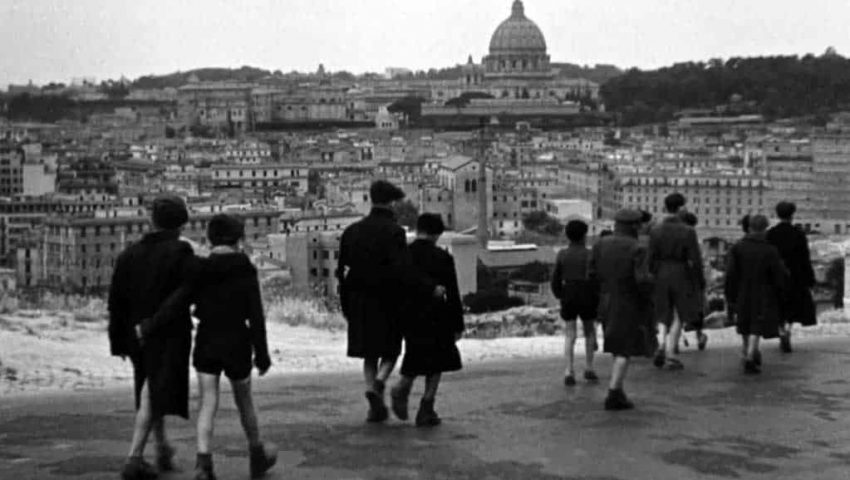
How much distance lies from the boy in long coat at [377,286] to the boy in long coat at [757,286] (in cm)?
185

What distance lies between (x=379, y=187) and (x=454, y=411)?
2.79 feet

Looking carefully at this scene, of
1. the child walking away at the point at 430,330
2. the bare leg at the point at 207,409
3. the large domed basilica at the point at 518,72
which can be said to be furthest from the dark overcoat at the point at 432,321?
the large domed basilica at the point at 518,72

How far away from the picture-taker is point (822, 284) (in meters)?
21.1

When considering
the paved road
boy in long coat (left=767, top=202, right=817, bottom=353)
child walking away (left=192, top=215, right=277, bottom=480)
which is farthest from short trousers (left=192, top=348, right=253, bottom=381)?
boy in long coat (left=767, top=202, right=817, bottom=353)

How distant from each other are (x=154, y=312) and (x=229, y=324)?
21 centimetres

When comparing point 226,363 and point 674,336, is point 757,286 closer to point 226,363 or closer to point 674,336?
point 674,336

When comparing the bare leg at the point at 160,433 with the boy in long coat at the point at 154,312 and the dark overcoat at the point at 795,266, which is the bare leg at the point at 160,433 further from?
the dark overcoat at the point at 795,266

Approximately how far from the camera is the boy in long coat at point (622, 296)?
6.63m

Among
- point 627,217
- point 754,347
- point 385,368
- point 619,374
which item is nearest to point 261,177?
point 754,347

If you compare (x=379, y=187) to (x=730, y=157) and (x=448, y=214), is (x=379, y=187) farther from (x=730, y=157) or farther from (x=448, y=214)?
(x=730, y=157)

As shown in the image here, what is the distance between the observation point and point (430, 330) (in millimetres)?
6371

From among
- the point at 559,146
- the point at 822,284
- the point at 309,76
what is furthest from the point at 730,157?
the point at 309,76

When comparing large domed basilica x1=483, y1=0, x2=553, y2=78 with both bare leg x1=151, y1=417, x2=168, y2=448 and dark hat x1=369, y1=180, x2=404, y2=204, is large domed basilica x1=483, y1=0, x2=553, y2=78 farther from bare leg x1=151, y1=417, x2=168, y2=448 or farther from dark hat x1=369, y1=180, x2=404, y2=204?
bare leg x1=151, y1=417, x2=168, y2=448

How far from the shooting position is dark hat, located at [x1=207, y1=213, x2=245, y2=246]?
5.49 meters
